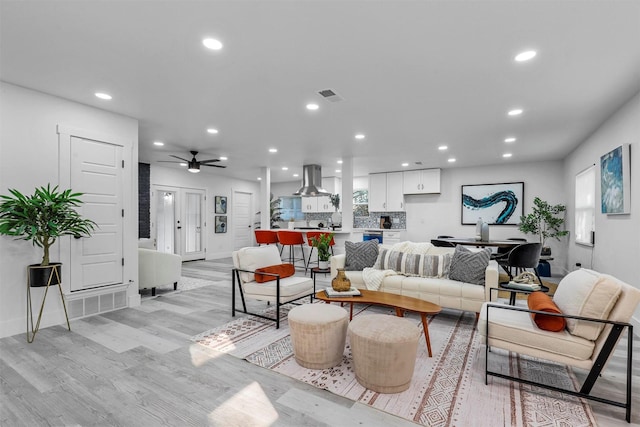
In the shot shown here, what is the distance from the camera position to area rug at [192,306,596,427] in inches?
73.0

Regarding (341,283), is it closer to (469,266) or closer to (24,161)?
(469,266)

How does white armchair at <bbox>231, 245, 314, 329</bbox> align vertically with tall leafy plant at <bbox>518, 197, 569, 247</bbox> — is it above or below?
below

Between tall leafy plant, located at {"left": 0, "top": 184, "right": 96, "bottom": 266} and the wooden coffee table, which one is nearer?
the wooden coffee table

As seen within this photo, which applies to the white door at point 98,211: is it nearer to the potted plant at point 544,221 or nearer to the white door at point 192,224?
the white door at point 192,224

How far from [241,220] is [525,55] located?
885cm

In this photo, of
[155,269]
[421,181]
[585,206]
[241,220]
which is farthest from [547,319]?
[241,220]

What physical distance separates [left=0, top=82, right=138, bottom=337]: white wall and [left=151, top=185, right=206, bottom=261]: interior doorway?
14.4ft

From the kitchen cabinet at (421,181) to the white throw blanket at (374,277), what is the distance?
4.65 meters

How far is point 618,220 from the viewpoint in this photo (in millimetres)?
3633

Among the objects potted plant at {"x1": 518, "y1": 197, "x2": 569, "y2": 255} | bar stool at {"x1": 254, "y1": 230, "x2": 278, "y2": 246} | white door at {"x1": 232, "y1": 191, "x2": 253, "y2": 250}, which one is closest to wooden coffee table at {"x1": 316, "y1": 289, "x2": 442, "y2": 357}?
bar stool at {"x1": 254, "y1": 230, "x2": 278, "y2": 246}

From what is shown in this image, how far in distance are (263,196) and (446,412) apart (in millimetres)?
6590

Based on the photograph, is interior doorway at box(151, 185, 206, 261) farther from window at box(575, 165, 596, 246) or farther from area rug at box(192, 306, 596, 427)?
window at box(575, 165, 596, 246)

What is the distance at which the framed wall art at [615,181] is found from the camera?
3340 mm

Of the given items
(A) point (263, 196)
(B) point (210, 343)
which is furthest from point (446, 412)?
(A) point (263, 196)
